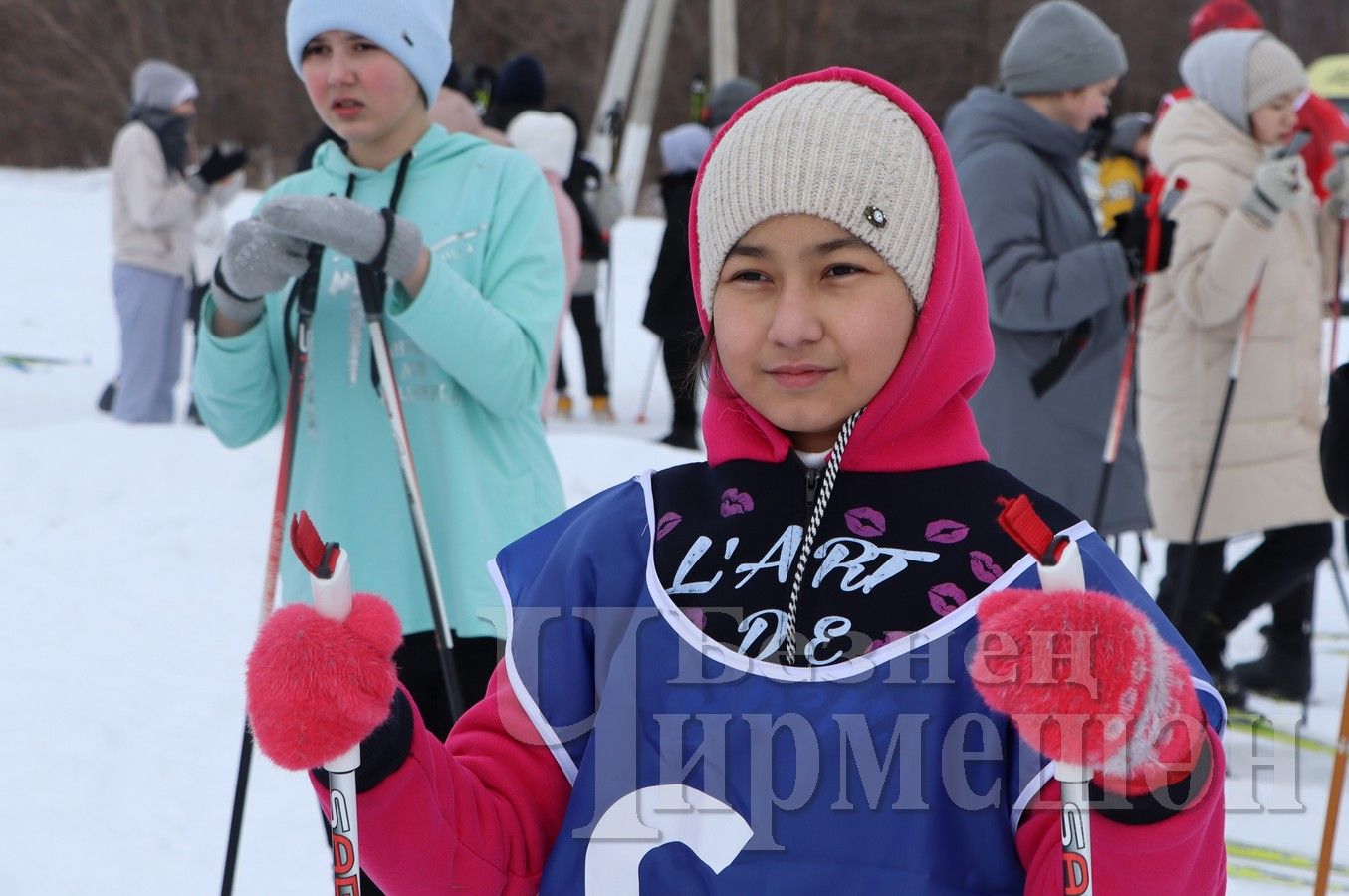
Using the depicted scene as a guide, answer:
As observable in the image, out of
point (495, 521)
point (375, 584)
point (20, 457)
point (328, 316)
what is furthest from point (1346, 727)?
point (20, 457)

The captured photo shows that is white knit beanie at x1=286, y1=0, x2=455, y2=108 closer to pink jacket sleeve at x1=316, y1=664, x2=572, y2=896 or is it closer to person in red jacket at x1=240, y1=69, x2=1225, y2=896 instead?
person in red jacket at x1=240, y1=69, x2=1225, y2=896

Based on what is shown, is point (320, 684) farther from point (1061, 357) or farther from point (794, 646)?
point (1061, 357)

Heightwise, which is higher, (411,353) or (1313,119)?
(1313,119)

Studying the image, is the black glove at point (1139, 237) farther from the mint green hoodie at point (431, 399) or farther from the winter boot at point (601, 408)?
the winter boot at point (601, 408)

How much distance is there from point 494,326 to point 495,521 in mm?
340

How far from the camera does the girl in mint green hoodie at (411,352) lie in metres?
2.46

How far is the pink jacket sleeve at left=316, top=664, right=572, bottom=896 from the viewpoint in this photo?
1443 mm

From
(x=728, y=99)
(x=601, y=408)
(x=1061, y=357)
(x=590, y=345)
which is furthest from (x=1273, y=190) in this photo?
(x=601, y=408)

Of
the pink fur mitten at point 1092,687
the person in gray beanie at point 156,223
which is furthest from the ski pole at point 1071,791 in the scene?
the person in gray beanie at point 156,223

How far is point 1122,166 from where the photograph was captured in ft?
31.3

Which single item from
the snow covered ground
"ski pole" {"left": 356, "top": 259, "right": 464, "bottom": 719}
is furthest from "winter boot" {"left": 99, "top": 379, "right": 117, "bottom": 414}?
"ski pole" {"left": 356, "top": 259, "right": 464, "bottom": 719}

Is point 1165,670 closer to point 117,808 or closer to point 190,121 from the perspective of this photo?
point 117,808

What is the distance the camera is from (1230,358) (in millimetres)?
4336

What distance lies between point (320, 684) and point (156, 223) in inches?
279
